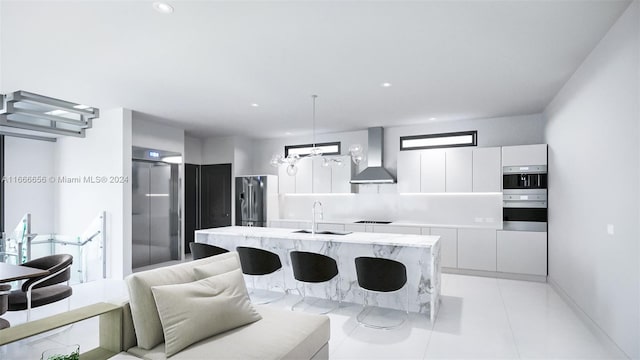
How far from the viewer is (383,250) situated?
408 centimetres

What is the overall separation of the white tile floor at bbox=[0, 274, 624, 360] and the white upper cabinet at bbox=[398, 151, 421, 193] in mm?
2386

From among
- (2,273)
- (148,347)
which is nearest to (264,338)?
(148,347)

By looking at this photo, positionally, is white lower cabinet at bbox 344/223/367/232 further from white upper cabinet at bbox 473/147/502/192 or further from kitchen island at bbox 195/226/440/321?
kitchen island at bbox 195/226/440/321

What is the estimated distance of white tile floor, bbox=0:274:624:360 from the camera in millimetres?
3037

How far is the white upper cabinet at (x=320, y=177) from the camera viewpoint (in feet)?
24.6

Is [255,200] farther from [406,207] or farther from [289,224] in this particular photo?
[406,207]

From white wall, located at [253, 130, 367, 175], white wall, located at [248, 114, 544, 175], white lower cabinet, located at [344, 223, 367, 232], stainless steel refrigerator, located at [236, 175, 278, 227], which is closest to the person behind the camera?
white wall, located at [248, 114, 544, 175]

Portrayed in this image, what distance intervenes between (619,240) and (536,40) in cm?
186

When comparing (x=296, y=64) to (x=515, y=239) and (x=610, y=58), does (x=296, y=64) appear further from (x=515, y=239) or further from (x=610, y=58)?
(x=515, y=239)

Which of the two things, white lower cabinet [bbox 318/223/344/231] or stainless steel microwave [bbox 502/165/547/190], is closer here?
stainless steel microwave [bbox 502/165/547/190]

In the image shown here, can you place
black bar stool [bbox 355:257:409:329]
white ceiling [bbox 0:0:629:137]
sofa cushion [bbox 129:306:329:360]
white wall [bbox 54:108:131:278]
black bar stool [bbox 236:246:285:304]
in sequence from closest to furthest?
sofa cushion [bbox 129:306:329:360] < white ceiling [bbox 0:0:629:137] < black bar stool [bbox 355:257:409:329] < black bar stool [bbox 236:246:285:304] < white wall [bbox 54:108:131:278]

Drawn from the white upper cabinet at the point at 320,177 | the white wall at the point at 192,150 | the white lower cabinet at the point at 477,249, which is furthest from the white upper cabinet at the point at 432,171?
the white wall at the point at 192,150

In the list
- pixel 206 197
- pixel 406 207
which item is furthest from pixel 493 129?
pixel 206 197

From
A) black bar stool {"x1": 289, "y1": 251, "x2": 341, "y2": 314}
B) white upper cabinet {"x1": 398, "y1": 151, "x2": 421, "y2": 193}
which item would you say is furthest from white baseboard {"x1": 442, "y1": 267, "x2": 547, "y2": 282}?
black bar stool {"x1": 289, "y1": 251, "x2": 341, "y2": 314}
